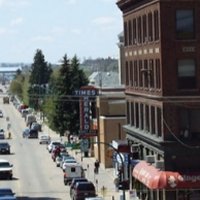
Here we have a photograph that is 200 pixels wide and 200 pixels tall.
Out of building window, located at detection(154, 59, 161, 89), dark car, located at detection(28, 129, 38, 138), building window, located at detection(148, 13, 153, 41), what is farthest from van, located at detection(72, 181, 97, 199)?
dark car, located at detection(28, 129, 38, 138)

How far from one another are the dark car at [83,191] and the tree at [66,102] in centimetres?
5155

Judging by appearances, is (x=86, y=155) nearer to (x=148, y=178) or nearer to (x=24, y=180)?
(x=24, y=180)

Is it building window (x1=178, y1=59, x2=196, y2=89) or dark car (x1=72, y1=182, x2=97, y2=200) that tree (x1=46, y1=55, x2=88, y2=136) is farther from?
building window (x1=178, y1=59, x2=196, y2=89)

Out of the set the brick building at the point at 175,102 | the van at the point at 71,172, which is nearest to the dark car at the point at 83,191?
the brick building at the point at 175,102

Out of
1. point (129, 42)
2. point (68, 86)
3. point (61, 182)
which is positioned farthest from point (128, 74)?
point (68, 86)

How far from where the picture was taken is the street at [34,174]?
61750 millimetres

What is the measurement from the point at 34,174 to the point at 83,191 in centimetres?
2206

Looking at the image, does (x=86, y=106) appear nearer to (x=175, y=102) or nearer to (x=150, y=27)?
(x=150, y=27)

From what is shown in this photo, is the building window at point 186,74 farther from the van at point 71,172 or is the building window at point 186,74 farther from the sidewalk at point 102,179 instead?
the van at point 71,172

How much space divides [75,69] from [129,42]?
49.9m

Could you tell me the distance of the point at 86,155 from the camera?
90.8m

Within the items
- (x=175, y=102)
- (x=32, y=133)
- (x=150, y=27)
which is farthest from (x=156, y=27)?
(x=32, y=133)

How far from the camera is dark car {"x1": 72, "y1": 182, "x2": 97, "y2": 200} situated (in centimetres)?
5406

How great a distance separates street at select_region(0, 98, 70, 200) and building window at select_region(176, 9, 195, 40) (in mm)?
14700
